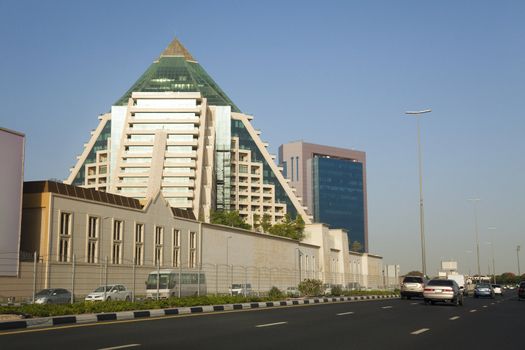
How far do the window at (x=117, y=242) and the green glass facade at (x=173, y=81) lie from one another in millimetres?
96659

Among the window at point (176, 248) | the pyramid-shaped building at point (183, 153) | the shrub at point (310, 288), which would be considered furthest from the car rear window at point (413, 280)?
the pyramid-shaped building at point (183, 153)

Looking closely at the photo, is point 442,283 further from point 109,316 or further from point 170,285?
point 109,316

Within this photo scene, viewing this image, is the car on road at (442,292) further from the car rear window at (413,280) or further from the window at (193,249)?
the window at (193,249)

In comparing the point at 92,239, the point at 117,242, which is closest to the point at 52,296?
the point at 92,239

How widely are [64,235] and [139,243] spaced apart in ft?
32.3

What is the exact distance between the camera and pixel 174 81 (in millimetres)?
155125

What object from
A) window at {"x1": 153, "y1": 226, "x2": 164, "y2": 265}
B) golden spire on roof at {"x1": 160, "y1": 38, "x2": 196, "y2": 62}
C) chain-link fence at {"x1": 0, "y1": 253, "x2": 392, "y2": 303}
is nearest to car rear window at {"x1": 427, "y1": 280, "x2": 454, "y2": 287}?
chain-link fence at {"x1": 0, "y1": 253, "x2": 392, "y2": 303}

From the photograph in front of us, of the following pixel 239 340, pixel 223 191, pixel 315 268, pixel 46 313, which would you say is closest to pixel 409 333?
pixel 239 340

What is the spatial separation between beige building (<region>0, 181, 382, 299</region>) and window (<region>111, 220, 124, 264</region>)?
3.4 inches

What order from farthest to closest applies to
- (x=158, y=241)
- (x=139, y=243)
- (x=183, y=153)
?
(x=183, y=153)
(x=158, y=241)
(x=139, y=243)

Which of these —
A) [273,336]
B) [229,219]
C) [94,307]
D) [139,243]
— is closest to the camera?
[273,336]

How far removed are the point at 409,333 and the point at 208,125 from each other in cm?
12482

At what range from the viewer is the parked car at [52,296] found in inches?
1296

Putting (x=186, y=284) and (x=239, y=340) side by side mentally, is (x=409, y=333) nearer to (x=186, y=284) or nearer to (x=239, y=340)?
(x=239, y=340)
